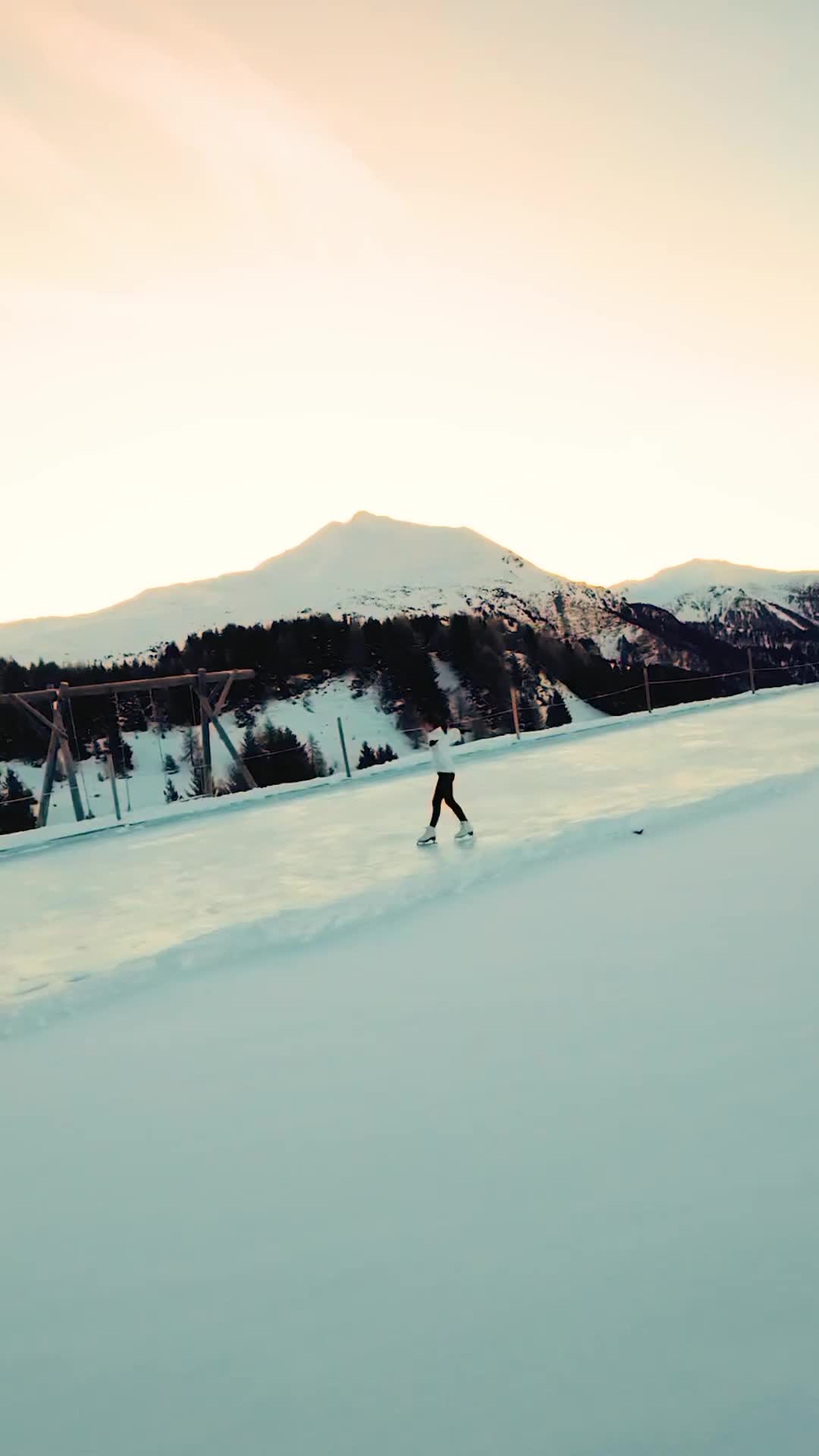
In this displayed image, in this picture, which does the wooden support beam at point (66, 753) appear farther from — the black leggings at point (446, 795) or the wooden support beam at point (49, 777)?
the black leggings at point (446, 795)

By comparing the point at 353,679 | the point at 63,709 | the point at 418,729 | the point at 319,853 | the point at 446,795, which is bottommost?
the point at 319,853

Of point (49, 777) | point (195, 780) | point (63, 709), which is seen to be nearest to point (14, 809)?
point (195, 780)

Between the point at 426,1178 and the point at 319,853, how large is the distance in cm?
682

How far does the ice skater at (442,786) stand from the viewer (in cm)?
943

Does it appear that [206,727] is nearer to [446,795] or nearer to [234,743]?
[446,795]

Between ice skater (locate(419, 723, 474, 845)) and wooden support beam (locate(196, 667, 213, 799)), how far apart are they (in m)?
9.03

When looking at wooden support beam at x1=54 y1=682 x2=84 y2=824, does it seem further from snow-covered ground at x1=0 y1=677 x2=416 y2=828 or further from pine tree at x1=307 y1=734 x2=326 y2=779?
snow-covered ground at x1=0 y1=677 x2=416 y2=828

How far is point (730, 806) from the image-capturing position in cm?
940

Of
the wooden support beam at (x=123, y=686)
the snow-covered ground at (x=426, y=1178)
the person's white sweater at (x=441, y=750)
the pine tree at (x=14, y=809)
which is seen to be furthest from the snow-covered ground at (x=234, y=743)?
the snow-covered ground at (x=426, y=1178)

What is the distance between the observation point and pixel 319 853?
969 cm

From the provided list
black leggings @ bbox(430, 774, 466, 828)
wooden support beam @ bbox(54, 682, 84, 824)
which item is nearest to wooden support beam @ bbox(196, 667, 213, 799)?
wooden support beam @ bbox(54, 682, 84, 824)

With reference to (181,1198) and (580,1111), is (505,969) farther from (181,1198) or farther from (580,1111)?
(181,1198)

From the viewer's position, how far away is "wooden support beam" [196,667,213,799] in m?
18.1

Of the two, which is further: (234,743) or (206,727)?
(234,743)
